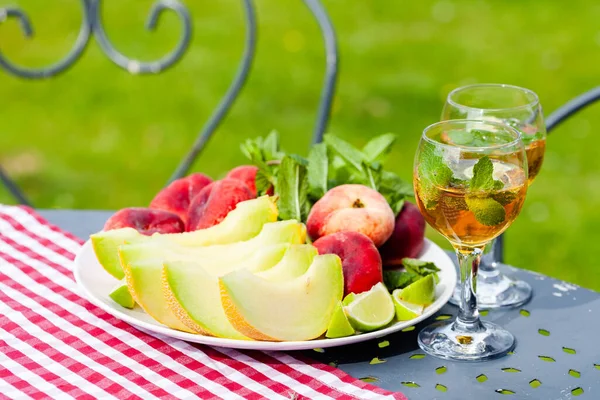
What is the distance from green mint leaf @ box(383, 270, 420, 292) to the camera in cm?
129

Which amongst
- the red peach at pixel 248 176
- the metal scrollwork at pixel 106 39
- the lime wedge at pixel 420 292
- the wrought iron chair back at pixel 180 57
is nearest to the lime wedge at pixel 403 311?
the lime wedge at pixel 420 292

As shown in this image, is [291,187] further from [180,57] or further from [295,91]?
[295,91]

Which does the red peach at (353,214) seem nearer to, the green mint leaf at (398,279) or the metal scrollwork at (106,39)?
the green mint leaf at (398,279)

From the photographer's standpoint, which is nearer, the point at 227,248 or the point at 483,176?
the point at 483,176

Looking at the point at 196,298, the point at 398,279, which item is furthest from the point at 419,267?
the point at 196,298

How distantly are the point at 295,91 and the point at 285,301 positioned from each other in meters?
3.05

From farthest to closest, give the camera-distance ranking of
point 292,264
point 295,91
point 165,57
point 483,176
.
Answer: point 295,91 < point 165,57 < point 292,264 < point 483,176

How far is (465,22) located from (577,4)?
1.90ft

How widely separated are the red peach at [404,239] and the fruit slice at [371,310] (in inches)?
7.4

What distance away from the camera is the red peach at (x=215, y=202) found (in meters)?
1.35

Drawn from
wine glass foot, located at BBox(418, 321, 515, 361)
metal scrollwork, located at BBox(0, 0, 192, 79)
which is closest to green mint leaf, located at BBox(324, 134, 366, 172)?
wine glass foot, located at BBox(418, 321, 515, 361)

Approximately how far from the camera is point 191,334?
3.76 ft

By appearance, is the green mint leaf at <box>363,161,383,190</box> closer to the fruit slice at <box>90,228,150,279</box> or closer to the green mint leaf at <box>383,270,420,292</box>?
the green mint leaf at <box>383,270,420,292</box>

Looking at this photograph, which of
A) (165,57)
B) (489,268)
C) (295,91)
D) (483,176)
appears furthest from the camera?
(295,91)
